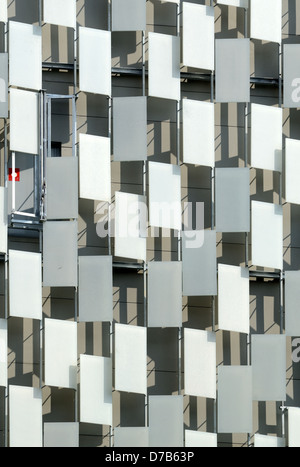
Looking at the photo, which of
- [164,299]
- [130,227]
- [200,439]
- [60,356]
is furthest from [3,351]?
[200,439]

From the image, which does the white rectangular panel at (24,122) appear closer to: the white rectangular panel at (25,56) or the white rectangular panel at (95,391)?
the white rectangular panel at (25,56)

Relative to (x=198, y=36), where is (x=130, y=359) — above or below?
below

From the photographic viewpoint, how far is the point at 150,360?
65.7 ft

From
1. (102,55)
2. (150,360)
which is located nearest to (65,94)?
(102,55)

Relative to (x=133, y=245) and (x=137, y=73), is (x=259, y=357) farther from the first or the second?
(x=137, y=73)

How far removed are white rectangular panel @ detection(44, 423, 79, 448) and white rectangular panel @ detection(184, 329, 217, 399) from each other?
1.60m

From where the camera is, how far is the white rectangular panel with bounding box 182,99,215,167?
2011cm

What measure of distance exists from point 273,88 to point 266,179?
1.29m

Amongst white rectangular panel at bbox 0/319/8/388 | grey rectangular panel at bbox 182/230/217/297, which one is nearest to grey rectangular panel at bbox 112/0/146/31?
grey rectangular panel at bbox 182/230/217/297

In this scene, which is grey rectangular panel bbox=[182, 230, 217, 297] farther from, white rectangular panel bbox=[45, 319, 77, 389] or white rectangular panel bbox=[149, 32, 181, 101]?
white rectangular panel bbox=[149, 32, 181, 101]

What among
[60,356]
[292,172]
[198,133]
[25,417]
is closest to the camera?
[25,417]

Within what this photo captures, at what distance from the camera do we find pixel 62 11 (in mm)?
20109

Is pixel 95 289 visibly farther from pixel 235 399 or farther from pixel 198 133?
pixel 198 133

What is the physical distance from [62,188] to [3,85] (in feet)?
5.17
